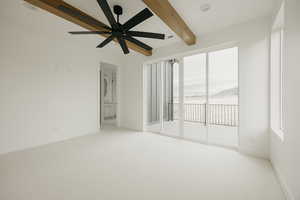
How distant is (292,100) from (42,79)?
4490 millimetres

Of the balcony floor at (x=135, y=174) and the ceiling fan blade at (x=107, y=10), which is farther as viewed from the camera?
the ceiling fan blade at (x=107, y=10)

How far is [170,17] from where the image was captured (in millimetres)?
2180

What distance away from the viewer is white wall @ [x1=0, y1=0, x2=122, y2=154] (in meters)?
2.54

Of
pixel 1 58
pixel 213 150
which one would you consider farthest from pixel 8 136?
pixel 213 150

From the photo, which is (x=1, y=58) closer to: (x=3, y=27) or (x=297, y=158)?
(x=3, y=27)

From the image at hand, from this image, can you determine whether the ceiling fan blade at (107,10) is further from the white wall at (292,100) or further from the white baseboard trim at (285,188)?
the white baseboard trim at (285,188)

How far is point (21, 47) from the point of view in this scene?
2.74 m

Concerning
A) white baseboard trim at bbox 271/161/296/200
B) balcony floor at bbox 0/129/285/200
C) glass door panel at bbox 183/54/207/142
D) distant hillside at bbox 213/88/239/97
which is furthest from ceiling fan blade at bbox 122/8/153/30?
white baseboard trim at bbox 271/161/296/200

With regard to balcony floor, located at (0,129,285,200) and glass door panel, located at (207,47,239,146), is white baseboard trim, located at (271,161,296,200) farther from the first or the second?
glass door panel, located at (207,47,239,146)

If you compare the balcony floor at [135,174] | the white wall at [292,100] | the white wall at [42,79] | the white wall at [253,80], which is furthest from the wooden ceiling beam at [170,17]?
the balcony floor at [135,174]

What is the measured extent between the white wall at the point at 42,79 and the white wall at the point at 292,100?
3555mm

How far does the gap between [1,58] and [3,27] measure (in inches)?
24.9

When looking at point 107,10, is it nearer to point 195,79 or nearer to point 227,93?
point 195,79

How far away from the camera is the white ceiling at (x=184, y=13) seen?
206 cm
